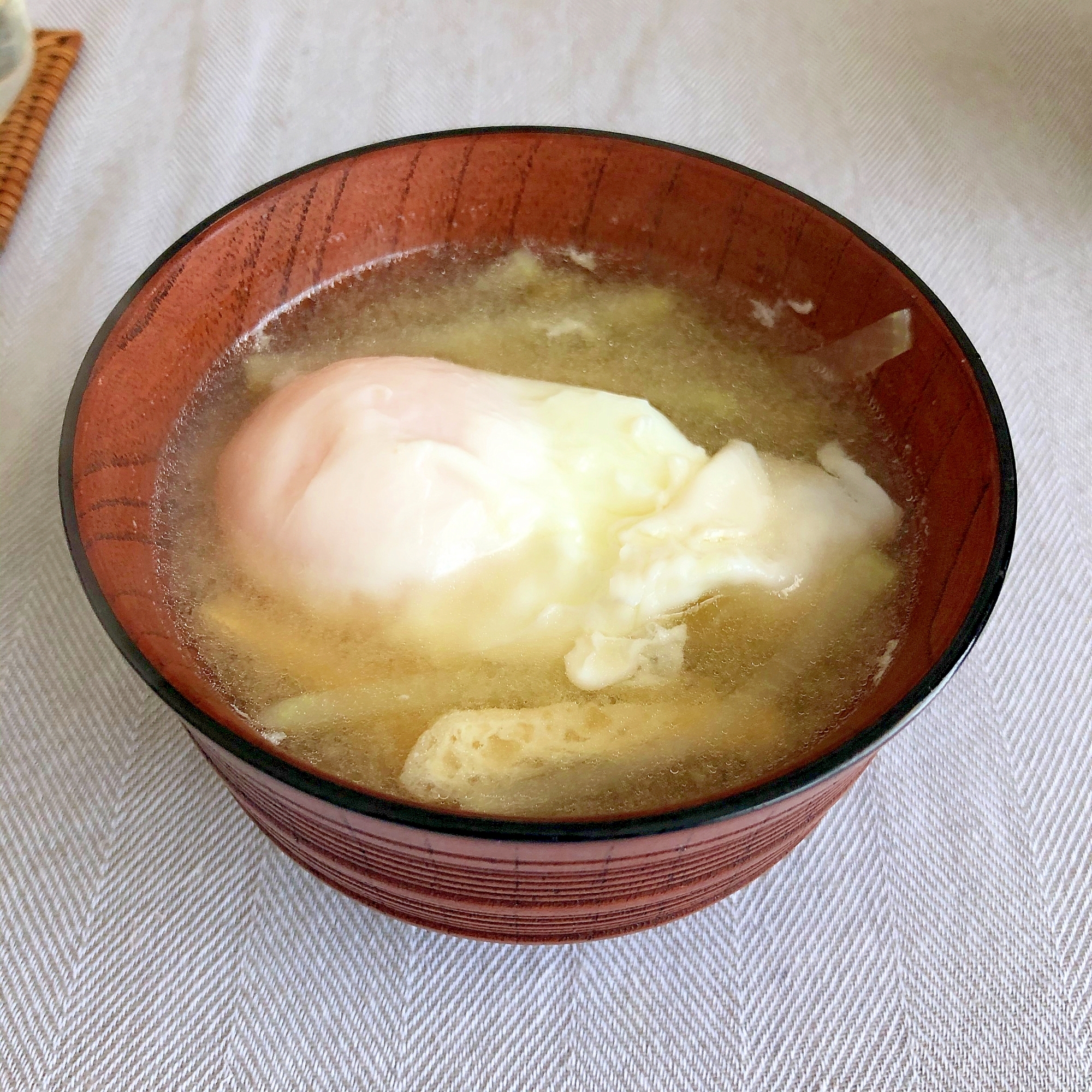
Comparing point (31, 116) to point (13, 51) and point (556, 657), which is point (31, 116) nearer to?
point (13, 51)

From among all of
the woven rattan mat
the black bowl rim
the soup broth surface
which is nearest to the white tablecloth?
the woven rattan mat

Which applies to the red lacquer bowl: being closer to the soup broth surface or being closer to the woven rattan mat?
the soup broth surface

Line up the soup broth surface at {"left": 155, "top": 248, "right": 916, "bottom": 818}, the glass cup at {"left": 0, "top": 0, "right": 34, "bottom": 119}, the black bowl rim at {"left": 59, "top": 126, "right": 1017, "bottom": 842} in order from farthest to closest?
the glass cup at {"left": 0, "top": 0, "right": 34, "bottom": 119}
the soup broth surface at {"left": 155, "top": 248, "right": 916, "bottom": 818}
the black bowl rim at {"left": 59, "top": 126, "right": 1017, "bottom": 842}

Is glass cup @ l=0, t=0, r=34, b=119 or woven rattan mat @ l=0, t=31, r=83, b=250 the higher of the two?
glass cup @ l=0, t=0, r=34, b=119

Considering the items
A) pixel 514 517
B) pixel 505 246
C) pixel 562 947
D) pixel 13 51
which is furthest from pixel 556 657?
pixel 13 51

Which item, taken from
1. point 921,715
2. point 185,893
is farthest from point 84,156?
point 921,715

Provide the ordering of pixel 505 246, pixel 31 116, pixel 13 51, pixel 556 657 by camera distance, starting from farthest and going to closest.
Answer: pixel 31 116, pixel 13 51, pixel 505 246, pixel 556 657

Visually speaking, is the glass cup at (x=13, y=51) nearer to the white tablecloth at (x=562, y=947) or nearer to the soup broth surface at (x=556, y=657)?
the white tablecloth at (x=562, y=947)
